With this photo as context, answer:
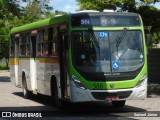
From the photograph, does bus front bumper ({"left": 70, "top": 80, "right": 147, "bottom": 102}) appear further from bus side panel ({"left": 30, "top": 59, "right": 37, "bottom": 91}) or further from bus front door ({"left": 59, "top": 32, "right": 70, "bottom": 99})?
bus side panel ({"left": 30, "top": 59, "right": 37, "bottom": 91})

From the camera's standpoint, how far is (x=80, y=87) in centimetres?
1384

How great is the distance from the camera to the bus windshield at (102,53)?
1400 cm

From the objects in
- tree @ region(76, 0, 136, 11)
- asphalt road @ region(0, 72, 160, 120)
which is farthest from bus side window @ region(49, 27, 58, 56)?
tree @ region(76, 0, 136, 11)

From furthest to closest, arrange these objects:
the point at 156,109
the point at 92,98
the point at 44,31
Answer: the point at 44,31
the point at 156,109
the point at 92,98

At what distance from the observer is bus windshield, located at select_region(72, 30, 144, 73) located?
14000 mm

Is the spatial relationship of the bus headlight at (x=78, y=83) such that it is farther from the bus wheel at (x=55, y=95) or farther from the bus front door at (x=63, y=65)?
the bus wheel at (x=55, y=95)

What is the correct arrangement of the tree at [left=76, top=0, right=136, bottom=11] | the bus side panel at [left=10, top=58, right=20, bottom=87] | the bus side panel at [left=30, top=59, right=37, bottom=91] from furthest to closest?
the bus side panel at [left=10, top=58, right=20, bottom=87]
the tree at [left=76, top=0, right=136, bottom=11]
the bus side panel at [left=30, top=59, right=37, bottom=91]

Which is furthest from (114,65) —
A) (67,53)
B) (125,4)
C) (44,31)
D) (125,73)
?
(125,4)

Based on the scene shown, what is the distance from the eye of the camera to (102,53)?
14.1 meters

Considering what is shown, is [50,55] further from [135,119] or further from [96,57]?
[135,119]

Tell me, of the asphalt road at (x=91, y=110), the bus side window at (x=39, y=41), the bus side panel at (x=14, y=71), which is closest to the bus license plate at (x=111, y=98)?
the asphalt road at (x=91, y=110)

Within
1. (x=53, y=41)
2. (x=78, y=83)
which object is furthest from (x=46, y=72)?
(x=78, y=83)

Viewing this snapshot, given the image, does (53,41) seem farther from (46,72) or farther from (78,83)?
(78,83)

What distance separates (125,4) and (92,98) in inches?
370
